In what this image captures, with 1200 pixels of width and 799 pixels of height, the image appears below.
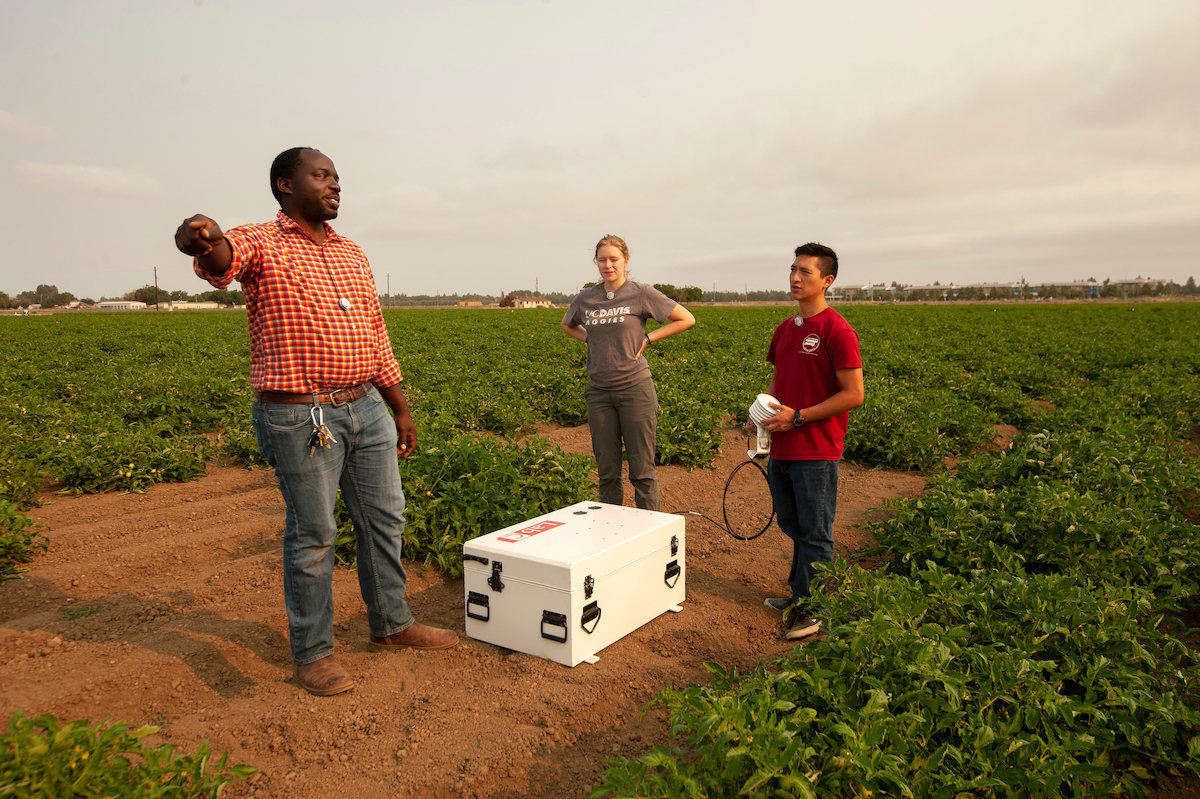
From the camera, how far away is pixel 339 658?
361 centimetres

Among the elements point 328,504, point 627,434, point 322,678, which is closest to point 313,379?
point 328,504

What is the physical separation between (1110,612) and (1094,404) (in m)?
8.94

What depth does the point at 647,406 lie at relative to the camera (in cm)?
491

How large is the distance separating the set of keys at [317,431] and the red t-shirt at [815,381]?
8.10 feet

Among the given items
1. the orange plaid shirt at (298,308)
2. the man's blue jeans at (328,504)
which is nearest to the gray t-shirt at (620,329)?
the man's blue jeans at (328,504)

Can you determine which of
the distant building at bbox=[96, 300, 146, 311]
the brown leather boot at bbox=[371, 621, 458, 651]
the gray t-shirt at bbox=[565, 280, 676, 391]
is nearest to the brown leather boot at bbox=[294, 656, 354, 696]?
the brown leather boot at bbox=[371, 621, 458, 651]

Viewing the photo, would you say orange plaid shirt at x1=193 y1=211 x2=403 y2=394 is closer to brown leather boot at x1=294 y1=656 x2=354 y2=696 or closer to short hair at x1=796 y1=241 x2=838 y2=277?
brown leather boot at x1=294 y1=656 x2=354 y2=696

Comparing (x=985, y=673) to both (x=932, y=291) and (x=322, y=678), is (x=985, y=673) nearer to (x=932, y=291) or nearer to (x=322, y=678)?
(x=322, y=678)

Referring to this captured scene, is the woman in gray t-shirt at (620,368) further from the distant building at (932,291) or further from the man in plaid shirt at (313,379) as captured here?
the distant building at (932,291)

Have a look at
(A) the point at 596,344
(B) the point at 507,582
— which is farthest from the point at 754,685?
(A) the point at 596,344

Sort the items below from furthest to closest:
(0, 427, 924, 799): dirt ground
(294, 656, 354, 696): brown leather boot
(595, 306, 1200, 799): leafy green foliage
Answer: (294, 656, 354, 696): brown leather boot < (0, 427, 924, 799): dirt ground < (595, 306, 1200, 799): leafy green foliage

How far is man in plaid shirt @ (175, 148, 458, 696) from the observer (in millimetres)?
2855

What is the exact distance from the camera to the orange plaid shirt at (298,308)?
2820 mm

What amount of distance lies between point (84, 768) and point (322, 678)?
1255mm
